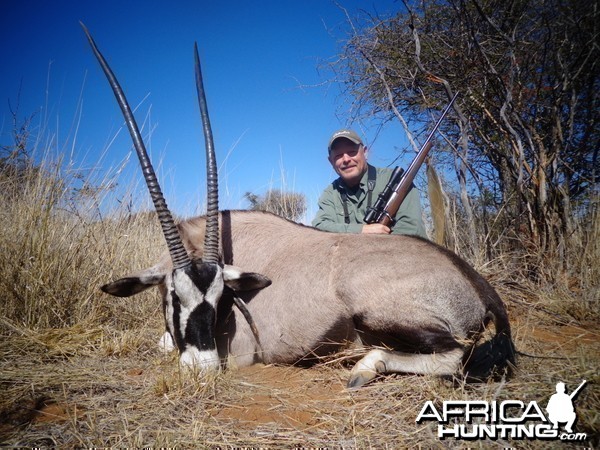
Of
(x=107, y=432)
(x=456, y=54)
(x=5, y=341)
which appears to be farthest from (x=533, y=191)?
(x=5, y=341)

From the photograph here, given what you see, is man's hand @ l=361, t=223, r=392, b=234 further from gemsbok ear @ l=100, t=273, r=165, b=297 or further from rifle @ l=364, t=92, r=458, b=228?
gemsbok ear @ l=100, t=273, r=165, b=297

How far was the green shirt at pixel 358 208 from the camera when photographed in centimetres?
462

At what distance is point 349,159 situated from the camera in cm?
513

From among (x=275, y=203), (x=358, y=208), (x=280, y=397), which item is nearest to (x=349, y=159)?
(x=358, y=208)

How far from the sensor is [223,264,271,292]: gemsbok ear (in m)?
2.81

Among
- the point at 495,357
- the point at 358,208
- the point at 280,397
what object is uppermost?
the point at 358,208

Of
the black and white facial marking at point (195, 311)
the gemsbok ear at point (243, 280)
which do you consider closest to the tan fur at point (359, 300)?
the gemsbok ear at point (243, 280)

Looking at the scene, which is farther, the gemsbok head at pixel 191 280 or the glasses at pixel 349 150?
the glasses at pixel 349 150

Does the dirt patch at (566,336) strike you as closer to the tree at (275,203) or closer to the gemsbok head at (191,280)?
the gemsbok head at (191,280)

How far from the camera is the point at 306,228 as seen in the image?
343 centimetres

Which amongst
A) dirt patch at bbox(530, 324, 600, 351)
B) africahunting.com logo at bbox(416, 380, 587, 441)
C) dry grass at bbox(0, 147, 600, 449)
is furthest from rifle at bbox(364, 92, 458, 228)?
africahunting.com logo at bbox(416, 380, 587, 441)

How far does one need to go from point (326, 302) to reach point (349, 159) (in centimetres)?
305

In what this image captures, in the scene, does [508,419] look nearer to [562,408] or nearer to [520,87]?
[562,408]

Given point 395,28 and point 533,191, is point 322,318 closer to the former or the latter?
point 533,191
